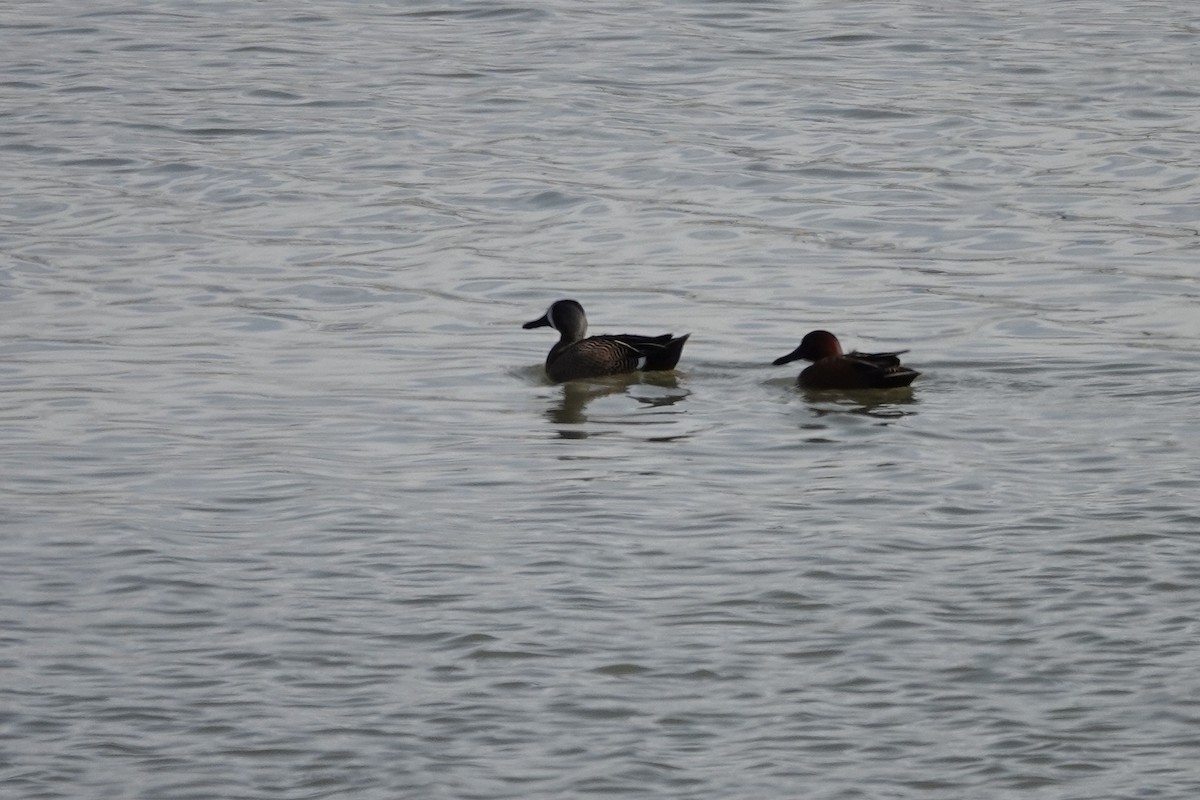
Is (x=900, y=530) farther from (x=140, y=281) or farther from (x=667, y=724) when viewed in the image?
(x=140, y=281)

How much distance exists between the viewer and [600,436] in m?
11.9

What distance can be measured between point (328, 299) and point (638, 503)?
602cm

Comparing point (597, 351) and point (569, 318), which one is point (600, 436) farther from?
point (569, 318)

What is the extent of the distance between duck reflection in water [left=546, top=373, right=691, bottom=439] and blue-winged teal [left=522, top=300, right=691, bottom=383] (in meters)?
0.06

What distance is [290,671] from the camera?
758cm

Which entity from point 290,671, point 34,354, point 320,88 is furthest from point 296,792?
point 320,88

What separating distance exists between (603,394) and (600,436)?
1.49 m

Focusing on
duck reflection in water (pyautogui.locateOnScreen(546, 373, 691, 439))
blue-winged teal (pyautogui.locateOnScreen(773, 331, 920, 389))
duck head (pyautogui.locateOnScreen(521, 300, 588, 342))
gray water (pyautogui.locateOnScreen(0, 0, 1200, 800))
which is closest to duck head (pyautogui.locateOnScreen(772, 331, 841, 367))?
blue-winged teal (pyautogui.locateOnScreen(773, 331, 920, 389))

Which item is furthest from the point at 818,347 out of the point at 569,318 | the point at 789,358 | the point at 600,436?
the point at 569,318

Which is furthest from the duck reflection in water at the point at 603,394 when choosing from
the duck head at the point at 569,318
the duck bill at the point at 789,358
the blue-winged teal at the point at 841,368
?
the blue-winged teal at the point at 841,368

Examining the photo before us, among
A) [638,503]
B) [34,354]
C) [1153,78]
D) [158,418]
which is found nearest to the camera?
[638,503]

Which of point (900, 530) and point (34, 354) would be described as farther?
point (34, 354)

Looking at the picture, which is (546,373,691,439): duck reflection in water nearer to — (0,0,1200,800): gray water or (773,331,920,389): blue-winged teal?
(0,0,1200,800): gray water

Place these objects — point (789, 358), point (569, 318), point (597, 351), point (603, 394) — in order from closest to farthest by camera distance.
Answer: point (789, 358) < point (603, 394) < point (597, 351) < point (569, 318)
